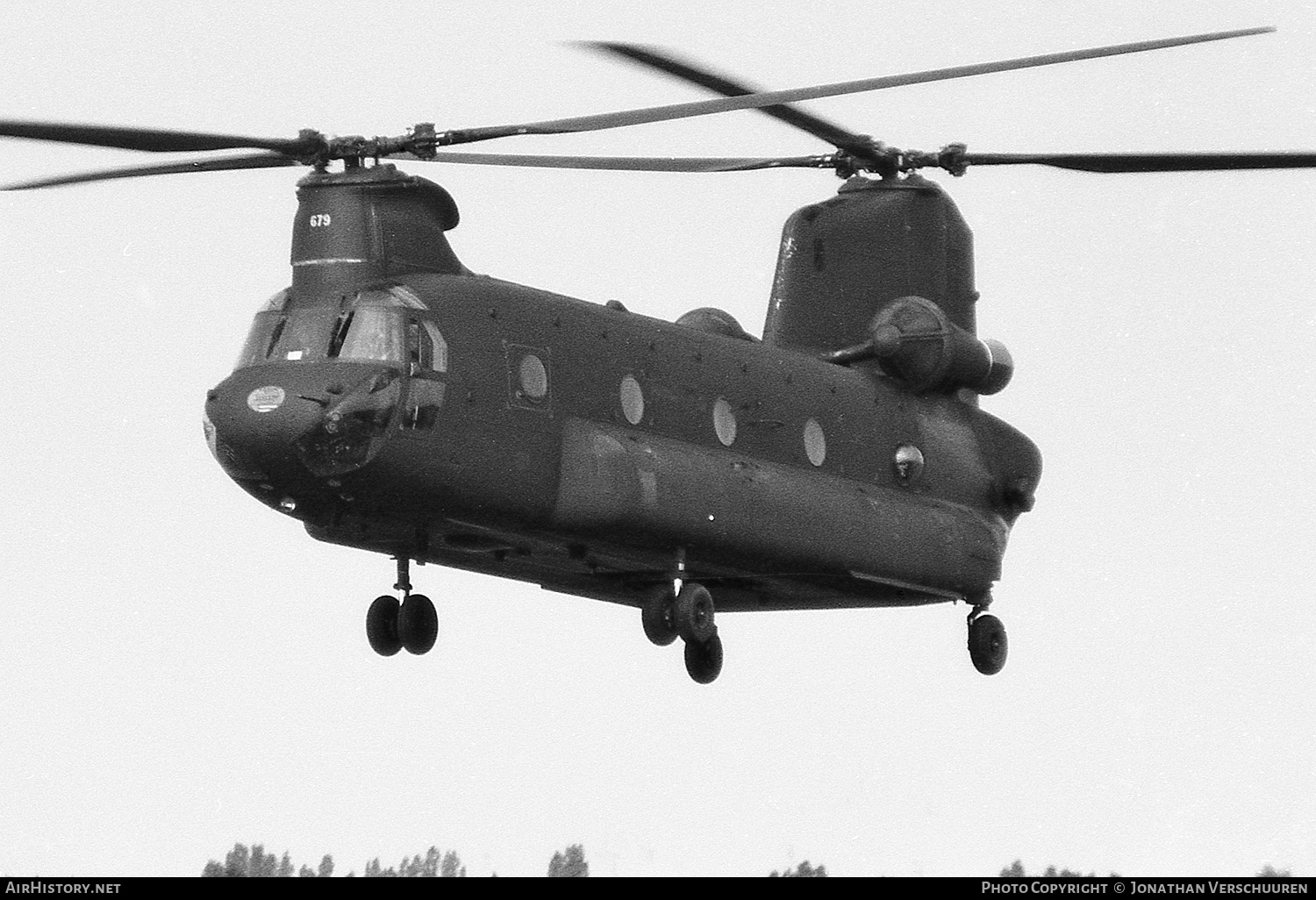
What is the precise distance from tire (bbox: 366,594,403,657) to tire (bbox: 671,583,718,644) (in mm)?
2659

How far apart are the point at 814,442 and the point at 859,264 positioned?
11.4ft

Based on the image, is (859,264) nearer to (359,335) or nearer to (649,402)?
(649,402)

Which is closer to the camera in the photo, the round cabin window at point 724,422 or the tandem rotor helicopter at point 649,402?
the tandem rotor helicopter at point 649,402

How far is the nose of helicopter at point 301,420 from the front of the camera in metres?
27.6

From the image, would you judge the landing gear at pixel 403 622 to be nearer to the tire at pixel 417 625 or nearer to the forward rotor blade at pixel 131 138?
the tire at pixel 417 625

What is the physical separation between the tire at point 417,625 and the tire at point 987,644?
6.62 m

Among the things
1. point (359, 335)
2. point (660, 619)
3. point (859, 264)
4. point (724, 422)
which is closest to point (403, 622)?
point (660, 619)

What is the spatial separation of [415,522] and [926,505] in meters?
6.80

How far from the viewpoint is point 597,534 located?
1163 inches

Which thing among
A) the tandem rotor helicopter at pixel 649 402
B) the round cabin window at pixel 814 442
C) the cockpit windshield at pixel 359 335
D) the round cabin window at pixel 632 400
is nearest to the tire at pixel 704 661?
the tandem rotor helicopter at pixel 649 402

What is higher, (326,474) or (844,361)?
(844,361)
